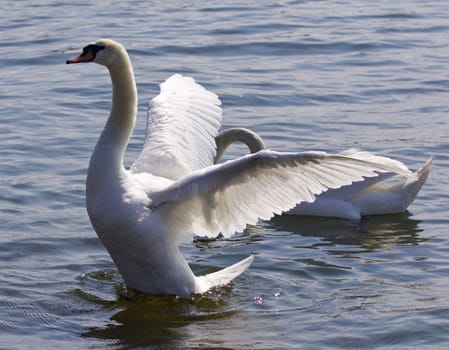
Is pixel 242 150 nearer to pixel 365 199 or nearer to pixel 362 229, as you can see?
pixel 365 199

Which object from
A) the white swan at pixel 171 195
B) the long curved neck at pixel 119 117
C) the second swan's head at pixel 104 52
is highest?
the second swan's head at pixel 104 52

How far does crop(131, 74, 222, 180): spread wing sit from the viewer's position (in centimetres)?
814

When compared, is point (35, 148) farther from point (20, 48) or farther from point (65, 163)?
point (20, 48)

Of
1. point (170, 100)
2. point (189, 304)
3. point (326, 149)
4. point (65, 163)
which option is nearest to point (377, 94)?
point (326, 149)

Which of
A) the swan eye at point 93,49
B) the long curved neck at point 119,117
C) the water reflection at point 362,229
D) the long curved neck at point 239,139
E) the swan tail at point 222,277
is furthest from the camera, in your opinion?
the long curved neck at point 239,139

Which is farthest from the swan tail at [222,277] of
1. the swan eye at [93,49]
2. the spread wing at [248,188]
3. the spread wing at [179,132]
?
the swan eye at [93,49]

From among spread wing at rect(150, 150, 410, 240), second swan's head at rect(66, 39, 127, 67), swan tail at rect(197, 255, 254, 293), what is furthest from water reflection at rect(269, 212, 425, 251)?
second swan's head at rect(66, 39, 127, 67)

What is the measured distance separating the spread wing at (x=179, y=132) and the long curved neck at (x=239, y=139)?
5.84ft

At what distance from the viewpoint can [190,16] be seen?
57.6 feet

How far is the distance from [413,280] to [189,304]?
1.59m

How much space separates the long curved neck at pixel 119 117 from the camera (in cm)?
721

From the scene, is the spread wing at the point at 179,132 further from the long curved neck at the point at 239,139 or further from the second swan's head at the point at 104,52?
the long curved neck at the point at 239,139

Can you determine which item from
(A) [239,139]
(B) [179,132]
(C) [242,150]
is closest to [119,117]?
(B) [179,132]

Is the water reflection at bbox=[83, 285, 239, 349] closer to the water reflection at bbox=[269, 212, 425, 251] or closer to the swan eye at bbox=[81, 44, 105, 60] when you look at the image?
the swan eye at bbox=[81, 44, 105, 60]
